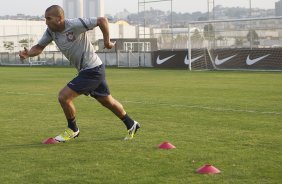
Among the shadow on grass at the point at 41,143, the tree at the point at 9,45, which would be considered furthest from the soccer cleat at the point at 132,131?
the tree at the point at 9,45

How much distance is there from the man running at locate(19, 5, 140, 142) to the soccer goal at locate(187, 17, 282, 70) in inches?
1004

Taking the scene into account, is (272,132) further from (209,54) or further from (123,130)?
(209,54)

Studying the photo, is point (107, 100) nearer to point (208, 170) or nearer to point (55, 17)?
point (55, 17)

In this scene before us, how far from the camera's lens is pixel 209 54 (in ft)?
121

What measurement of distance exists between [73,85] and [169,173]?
2.82 meters

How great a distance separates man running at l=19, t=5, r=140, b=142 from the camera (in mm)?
8328

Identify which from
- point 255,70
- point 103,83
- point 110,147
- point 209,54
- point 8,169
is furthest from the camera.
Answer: point 209,54

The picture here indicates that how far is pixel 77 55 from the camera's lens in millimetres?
8570

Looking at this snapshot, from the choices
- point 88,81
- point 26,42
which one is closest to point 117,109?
point 88,81

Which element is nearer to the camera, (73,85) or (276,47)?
(73,85)

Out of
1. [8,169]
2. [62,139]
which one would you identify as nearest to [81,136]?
[62,139]

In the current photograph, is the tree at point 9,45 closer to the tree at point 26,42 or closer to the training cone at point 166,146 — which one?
the tree at point 26,42

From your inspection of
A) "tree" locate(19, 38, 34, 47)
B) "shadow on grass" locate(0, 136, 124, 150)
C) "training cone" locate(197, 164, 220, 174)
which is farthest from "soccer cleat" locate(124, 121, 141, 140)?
"tree" locate(19, 38, 34, 47)

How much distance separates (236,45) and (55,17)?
96.0 feet
